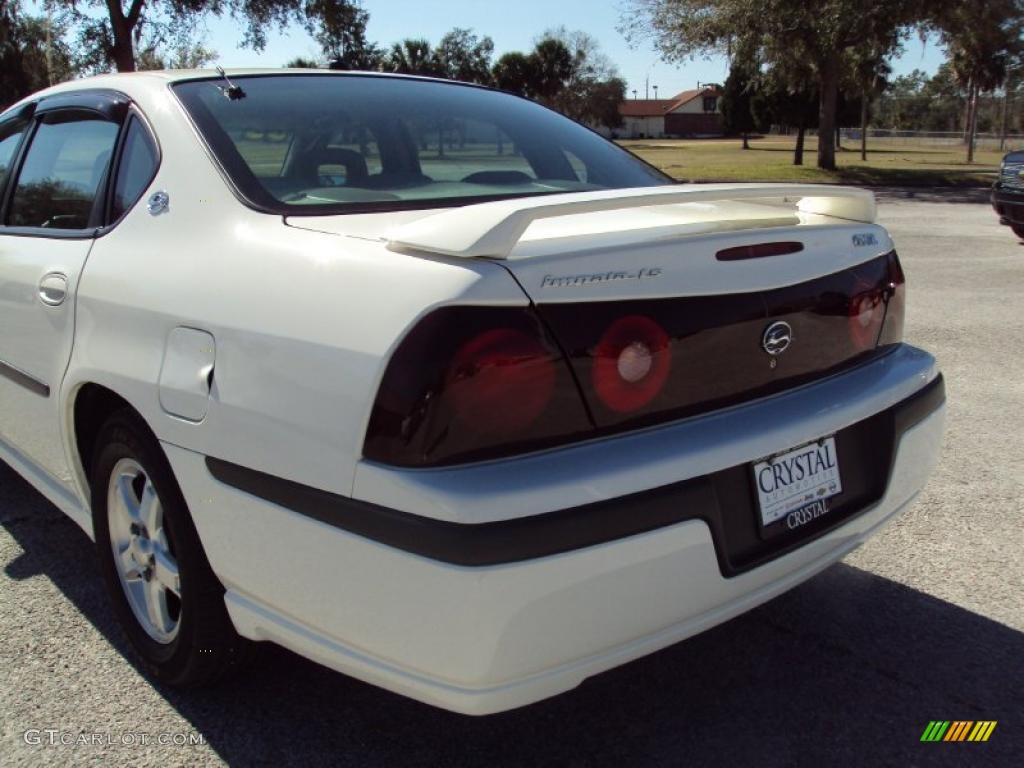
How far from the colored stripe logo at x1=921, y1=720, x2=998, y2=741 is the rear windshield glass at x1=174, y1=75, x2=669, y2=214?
175 centimetres

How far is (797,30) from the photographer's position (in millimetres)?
23438

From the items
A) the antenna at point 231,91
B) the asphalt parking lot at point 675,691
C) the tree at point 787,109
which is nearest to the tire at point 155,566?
the asphalt parking lot at point 675,691

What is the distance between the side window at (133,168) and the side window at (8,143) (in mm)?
959

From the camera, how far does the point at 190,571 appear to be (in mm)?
2264

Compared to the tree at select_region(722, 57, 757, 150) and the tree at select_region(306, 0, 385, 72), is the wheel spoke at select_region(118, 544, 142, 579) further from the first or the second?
the tree at select_region(722, 57, 757, 150)

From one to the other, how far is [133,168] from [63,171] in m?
0.61

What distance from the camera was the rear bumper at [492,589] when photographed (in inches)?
68.2

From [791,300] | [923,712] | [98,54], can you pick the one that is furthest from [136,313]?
[98,54]

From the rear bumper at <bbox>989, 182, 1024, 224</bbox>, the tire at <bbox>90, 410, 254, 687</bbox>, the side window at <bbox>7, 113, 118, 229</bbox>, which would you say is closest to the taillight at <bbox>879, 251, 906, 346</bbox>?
the tire at <bbox>90, 410, 254, 687</bbox>

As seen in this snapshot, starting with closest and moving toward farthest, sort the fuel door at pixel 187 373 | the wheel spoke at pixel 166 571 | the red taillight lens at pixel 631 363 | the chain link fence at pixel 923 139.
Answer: the red taillight lens at pixel 631 363
the fuel door at pixel 187 373
the wheel spoke at pixel 166 571
the chain link fence at pixel 923 139

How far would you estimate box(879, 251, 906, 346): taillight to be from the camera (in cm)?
262

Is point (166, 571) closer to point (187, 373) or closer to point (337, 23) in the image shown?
point (187, 373)

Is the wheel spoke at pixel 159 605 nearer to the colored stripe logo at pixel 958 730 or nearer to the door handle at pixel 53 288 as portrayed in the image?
the door handle at pixel 53 288

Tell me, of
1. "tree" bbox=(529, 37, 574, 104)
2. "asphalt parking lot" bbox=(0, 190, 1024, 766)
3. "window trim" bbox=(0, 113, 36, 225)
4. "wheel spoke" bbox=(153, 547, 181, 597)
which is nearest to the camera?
"asphalt parking lot" bbox=(0, 190, 1024, 766)
